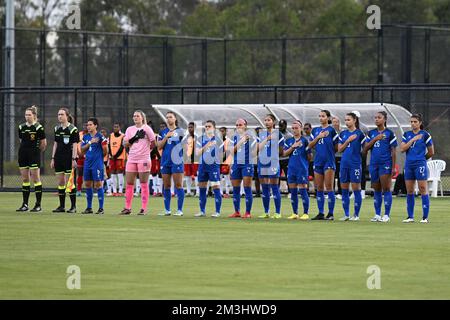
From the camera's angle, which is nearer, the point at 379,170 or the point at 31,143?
the point at 379,170

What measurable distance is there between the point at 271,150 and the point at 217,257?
7994 millimetres

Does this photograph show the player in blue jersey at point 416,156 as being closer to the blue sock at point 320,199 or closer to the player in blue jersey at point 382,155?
the player in blue jersey at point 382,155

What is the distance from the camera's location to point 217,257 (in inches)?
595

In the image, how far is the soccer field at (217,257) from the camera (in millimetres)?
12086

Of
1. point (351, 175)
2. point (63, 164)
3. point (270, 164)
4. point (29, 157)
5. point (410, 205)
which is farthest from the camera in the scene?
point (29, 157)

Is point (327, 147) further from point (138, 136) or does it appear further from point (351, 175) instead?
point (138, 136)

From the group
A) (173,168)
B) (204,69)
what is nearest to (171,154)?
(173,168)

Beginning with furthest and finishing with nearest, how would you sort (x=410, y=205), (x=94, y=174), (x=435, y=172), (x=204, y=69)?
(x=204, y=69) → (x=435, y=172) → (x=94, y=174) → (x=410, y=205)

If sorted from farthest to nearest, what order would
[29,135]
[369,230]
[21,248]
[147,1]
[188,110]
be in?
1. [147,1]
2. [188,110]
3. [29,135]
4. [369,230]
5. [21,248]

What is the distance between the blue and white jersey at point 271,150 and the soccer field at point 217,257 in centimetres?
131
